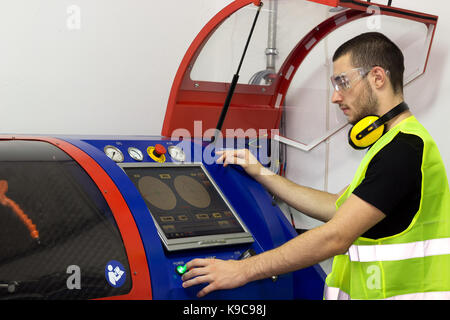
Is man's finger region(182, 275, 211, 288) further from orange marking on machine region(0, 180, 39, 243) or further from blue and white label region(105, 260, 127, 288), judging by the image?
orange marking on machine region(0, 180, 39, 243)

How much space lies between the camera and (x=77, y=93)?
7.58 ft

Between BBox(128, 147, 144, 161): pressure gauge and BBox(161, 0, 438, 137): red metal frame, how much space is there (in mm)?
354

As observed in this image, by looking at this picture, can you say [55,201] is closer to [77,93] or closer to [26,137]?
[26,137]

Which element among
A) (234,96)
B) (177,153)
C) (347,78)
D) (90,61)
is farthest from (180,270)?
(90,61)

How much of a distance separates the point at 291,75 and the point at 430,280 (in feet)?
4.01

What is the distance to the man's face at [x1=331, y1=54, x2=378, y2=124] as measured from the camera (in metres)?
1.55

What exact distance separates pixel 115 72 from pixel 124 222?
4.15ft

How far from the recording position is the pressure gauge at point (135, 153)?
1.68 m

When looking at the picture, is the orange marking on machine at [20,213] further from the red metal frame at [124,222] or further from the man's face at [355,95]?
the man's face at [355,95]

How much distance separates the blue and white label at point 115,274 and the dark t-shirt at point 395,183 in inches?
26.1

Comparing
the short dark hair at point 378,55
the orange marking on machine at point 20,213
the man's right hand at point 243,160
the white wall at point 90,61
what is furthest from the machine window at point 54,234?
the short dark hair at point 378,55

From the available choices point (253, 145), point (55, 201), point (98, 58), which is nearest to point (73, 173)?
point (55, 201)

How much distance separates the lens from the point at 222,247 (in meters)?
1.54

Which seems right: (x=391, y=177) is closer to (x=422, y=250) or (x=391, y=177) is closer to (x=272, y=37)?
(x=422, y=250)
